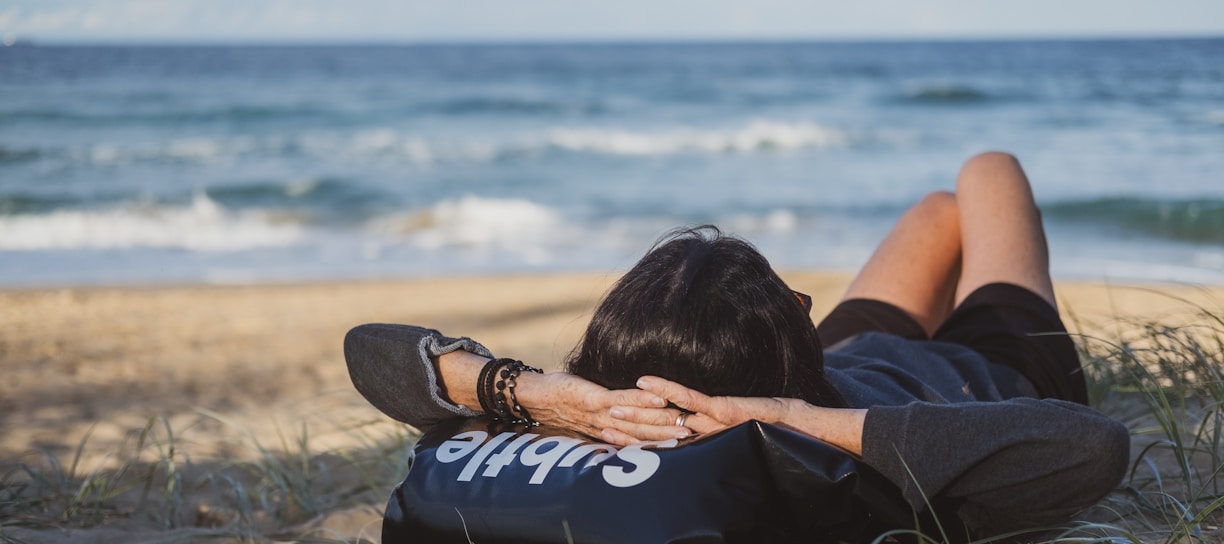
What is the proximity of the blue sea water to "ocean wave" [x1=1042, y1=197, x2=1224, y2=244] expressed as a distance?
31 mm

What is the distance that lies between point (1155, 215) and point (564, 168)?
7666mm

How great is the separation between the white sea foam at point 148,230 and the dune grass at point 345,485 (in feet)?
22.9

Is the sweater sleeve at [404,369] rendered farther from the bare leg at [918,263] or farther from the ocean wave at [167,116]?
the ocean wave at [167,116]

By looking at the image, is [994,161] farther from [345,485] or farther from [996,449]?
[345,485]

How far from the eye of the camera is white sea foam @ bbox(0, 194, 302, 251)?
9.84 meters

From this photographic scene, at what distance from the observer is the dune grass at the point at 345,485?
225cm

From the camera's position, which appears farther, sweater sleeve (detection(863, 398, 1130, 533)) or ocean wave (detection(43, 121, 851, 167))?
ocean wave (detection(43, 121, 851, 167))

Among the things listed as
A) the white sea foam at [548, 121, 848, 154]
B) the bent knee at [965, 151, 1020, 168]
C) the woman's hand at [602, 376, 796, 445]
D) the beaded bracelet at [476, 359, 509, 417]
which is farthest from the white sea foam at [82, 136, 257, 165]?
the woman's hand at [602, 376, 796, 445]

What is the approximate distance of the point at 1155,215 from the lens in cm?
1001

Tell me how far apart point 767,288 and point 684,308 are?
0.54 ft

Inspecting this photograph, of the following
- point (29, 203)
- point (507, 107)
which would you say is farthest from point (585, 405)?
point (507, 107)

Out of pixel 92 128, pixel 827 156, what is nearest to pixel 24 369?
pixel 827 156

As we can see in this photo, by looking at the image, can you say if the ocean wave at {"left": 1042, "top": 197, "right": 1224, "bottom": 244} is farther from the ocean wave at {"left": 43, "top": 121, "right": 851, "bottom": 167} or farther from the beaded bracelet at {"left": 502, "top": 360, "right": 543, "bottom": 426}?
the beaded bracelet at {"left": 502, "top": 360, "right": 543, "bottom": 426}

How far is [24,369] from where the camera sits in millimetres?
5414
